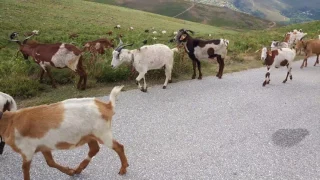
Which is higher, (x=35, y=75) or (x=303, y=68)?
(x=303, y=68)

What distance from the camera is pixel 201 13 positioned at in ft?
361

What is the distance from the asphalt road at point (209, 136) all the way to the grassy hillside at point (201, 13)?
9240 centimetres

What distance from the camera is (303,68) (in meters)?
16.7

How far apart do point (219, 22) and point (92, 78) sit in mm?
98781

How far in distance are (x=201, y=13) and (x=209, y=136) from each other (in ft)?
347

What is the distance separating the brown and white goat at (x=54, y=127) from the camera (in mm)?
5551

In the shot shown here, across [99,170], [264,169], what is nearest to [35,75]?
[99,170]

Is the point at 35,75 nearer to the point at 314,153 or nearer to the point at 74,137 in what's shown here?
the point at 74,137

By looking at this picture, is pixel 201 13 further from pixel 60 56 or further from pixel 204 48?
pixel 60 56

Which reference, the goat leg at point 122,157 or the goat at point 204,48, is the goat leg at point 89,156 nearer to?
the goat leg at point 122,157

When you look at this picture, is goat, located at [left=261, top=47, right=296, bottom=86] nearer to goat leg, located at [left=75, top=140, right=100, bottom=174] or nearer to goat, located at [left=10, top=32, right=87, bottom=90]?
goat, located at [left=10, top=32, right=87, bottom=90]

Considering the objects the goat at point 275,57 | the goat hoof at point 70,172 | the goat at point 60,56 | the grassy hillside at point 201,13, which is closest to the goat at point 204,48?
the goat at point 275,57

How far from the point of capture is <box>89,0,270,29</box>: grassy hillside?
10456 centimetres

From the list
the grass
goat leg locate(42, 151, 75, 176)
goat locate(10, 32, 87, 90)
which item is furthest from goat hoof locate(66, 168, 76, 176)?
goat locate(10, 32, 87, 90)
